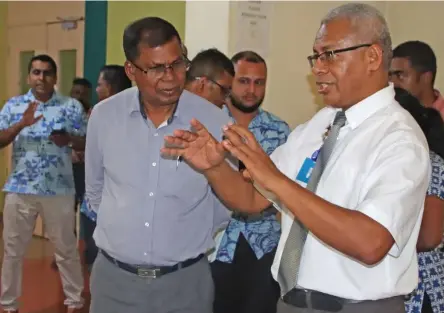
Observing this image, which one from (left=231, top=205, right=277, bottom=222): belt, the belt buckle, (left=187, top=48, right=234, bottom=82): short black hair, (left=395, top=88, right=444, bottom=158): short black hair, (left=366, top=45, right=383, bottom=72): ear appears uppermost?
(left=187, top=48, right=234, bottom=82): short black hair

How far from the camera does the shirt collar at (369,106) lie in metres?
1.58

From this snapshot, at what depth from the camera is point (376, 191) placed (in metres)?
1.37

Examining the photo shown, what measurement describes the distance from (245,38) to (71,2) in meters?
3.50

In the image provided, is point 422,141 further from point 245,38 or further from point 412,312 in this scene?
point 245,38

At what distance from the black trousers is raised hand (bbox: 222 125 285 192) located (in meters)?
1.44

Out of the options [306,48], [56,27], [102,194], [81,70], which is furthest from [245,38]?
[56,27]

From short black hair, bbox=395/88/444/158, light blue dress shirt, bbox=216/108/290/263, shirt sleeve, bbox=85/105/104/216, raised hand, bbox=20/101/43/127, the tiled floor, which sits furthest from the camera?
the tiled floor

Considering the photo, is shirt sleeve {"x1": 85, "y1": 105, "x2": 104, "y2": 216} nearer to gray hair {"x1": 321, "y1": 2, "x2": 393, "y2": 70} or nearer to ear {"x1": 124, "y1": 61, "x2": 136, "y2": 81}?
ear {"x1": 124, "y1": 61, "x2": 136, "y2": 81}

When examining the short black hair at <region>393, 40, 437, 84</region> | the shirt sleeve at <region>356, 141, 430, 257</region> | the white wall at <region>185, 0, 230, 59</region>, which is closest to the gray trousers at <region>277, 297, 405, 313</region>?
the shirt sleeve at <region>356, 141, 430, 257</region>

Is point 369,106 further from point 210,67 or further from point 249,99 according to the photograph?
point 249,99

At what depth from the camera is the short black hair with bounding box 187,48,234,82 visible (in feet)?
9.50

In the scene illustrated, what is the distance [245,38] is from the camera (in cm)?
385

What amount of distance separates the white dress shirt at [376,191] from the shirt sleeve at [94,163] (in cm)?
94

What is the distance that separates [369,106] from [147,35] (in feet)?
3.03
